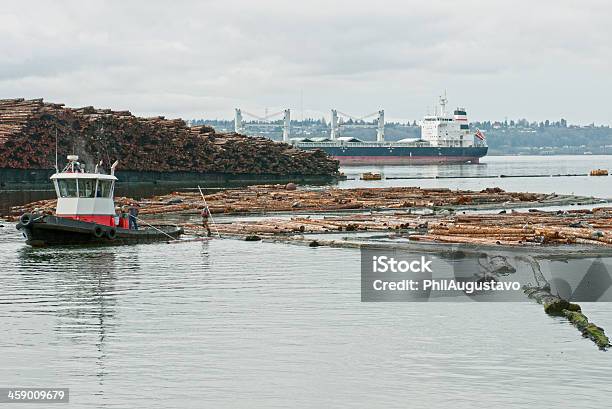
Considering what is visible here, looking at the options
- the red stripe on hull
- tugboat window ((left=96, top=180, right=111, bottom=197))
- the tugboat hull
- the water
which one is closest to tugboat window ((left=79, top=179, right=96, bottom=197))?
tugboat window ((left=96, top=180, right=111, bottom=197))

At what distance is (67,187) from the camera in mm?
41406

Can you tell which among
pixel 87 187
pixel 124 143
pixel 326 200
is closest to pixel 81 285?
pixel 87 187

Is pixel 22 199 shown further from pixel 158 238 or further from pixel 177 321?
pixel 177 321

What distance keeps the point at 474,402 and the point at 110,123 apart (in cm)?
9804

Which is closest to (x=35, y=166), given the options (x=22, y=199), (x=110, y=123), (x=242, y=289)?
(x=110, y=123)

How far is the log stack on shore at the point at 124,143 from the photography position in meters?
103

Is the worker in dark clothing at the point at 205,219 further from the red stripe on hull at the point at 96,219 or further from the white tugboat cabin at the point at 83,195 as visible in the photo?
the white tugboat cabin at the point at 83,195

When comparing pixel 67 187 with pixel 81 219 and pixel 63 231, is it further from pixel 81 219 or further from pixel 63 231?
pixel 63 231

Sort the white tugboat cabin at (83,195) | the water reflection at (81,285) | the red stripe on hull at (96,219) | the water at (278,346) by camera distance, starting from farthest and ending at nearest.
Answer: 1. the red stripe on hull at (96,219)
2. the white tugboat cabin at (83,195)
3. the water reflection at (81,285)
4. the water at (278,346)

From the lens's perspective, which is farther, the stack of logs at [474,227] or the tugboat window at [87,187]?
the tugboat window at [87,187]

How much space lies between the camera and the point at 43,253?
38.7 meters

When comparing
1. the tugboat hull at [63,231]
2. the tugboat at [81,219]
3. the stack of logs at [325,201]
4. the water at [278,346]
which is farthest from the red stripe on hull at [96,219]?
the stack of logs at [325,201]

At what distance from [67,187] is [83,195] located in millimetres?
688

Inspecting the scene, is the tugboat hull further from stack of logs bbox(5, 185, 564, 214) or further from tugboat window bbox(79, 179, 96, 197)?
stack of logs bbox(5, 185, 564, 214)
